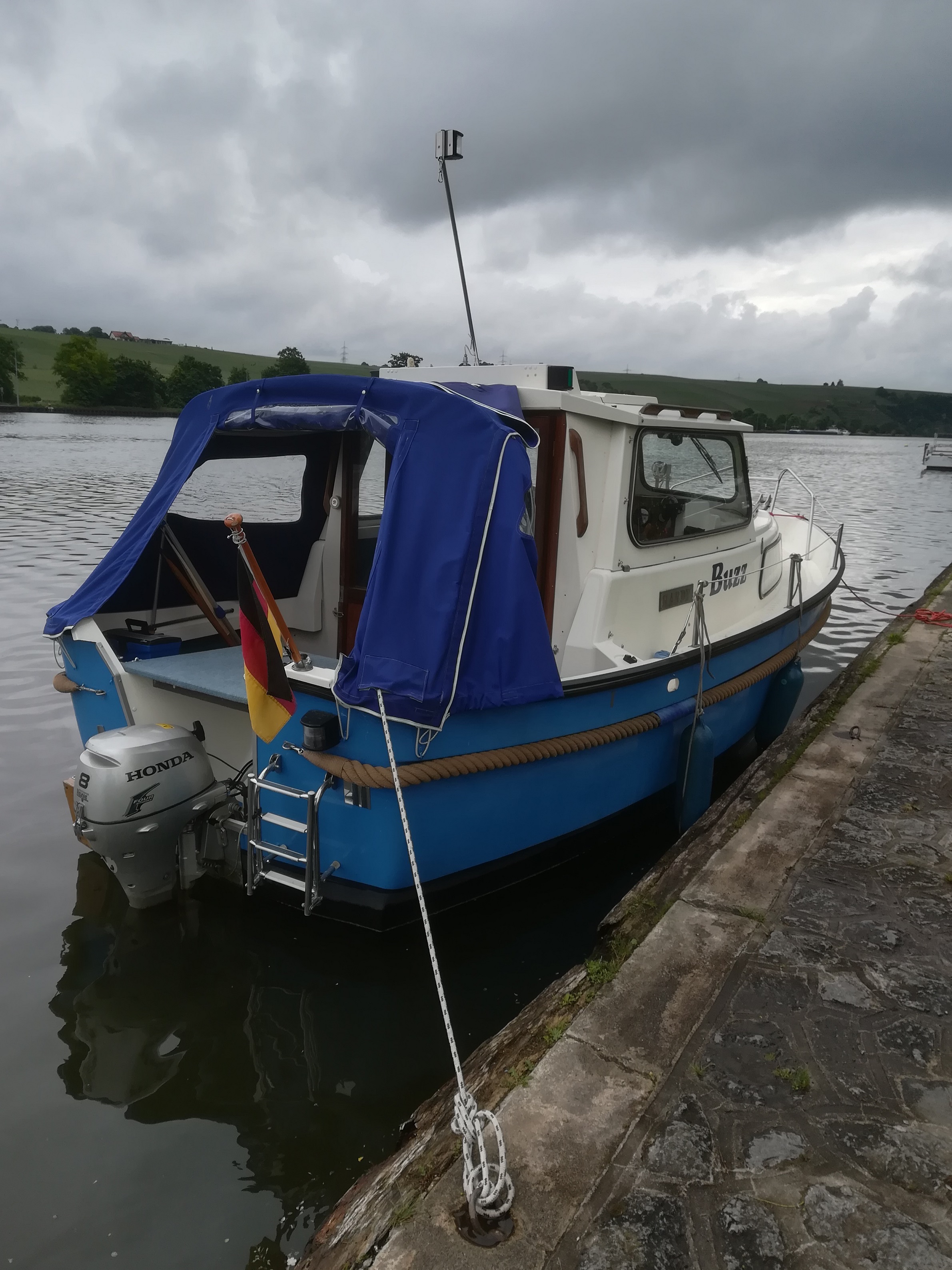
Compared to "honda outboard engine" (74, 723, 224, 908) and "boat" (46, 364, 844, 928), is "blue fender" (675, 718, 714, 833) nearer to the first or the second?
"boat" (46, 364, 844, 928)

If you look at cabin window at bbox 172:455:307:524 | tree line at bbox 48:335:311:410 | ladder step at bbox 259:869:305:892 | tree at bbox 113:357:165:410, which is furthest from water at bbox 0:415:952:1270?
tree at bbox 113:357:165:410

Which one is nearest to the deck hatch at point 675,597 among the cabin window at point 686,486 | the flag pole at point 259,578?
the cabin window at point 686,486

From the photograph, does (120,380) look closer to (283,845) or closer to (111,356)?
(111,356)

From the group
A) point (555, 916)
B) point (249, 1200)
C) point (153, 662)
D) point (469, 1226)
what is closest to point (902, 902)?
point (555, 916)

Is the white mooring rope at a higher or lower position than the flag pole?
lower

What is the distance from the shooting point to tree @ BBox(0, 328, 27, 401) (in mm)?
73750

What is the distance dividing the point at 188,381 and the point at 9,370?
54.9 ft

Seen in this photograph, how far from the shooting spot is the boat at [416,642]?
12.7 feet

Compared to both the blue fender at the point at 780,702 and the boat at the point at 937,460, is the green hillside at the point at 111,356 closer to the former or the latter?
the boat at the point at 937,460

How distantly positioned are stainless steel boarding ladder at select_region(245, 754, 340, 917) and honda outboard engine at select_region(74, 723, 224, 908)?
37 centimetres

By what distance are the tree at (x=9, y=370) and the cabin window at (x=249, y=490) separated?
80960 millimetres

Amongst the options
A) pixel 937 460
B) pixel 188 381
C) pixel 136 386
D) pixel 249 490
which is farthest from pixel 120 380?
pixel 249 490

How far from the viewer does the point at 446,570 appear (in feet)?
12.5

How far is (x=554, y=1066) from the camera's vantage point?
2.80 m
